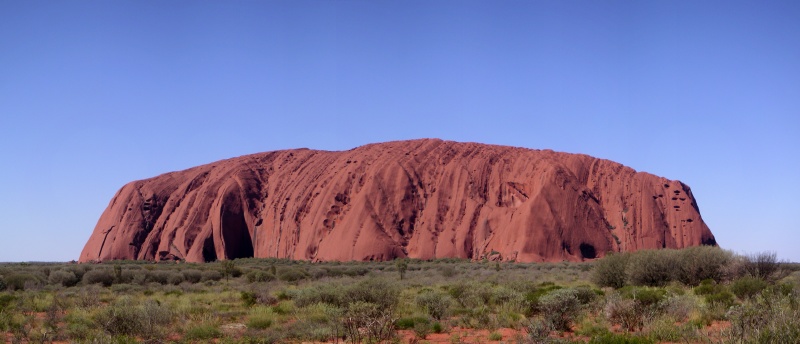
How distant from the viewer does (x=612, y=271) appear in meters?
24.5

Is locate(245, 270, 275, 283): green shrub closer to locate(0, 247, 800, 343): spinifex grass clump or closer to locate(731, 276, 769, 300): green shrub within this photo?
locate(0, 247, 800, 343): spinifex grass clump

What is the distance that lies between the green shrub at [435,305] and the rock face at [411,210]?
152 feet

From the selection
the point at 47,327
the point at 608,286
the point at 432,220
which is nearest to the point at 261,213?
the point at 432,220

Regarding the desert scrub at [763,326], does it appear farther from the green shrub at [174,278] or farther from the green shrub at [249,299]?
the green shrub at [174,278]

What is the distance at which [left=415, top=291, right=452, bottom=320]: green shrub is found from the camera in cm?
1650

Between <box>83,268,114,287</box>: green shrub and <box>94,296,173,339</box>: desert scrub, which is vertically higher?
<box>94,296,173,339</box>: desert scrub

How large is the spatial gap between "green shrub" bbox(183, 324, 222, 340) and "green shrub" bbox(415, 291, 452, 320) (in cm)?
584

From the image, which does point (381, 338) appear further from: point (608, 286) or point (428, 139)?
point (428, 139)

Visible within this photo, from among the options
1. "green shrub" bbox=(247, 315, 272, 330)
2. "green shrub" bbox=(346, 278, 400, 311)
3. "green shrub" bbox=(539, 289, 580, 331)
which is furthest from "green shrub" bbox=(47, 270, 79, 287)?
"green shrub" bbox=(539, 289, 580, 331)

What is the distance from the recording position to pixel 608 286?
2506 cm

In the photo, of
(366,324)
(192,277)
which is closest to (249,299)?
(366,324)

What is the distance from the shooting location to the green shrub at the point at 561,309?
1374cm

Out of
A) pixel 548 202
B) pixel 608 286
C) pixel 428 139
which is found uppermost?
pixel 428 139

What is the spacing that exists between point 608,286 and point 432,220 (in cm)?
4602
